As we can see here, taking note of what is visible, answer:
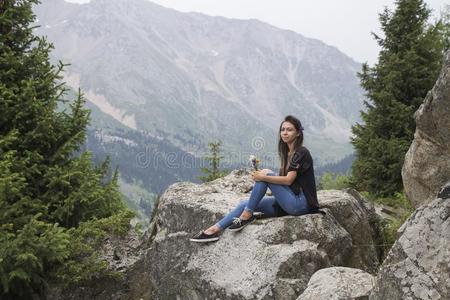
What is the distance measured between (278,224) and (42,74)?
7503mm

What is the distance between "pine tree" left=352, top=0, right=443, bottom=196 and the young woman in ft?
43.3

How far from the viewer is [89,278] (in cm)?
1136

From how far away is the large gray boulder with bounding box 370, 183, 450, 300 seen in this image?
19.6 ft

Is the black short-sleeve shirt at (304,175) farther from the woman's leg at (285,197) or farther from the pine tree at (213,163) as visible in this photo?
the pine tree at (213,163)

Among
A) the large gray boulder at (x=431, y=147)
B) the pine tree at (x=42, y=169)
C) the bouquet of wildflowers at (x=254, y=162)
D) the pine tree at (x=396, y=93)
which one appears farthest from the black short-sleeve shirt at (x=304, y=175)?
the pine tree at (x=396, y=93)

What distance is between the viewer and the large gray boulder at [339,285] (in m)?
7.41

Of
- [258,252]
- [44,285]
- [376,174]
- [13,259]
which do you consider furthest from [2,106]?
[376,174]

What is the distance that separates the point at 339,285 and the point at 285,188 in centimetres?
294

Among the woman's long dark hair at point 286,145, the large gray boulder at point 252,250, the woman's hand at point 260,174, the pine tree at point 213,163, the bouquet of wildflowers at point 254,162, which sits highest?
the woman's long dark hair at point 286,145

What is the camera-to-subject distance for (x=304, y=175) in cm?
1008

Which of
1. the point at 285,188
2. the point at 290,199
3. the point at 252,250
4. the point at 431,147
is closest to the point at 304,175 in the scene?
the point at 285,188

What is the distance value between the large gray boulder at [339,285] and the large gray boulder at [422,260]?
2.51 ft

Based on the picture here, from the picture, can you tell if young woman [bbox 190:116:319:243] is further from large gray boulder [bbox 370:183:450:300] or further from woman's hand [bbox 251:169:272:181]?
large gray boulder [bbox 370:183:450:300]

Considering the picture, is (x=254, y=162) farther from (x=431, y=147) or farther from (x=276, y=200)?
(x=431, y=147)
